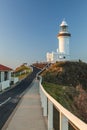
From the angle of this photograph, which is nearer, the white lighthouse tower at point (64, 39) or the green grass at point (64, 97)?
the green grass at point (64, 97)

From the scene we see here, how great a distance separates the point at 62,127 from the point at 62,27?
62642 mm

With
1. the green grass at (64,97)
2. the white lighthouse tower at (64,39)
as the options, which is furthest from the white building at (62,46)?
the green grass at (64,97)

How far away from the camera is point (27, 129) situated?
868cm

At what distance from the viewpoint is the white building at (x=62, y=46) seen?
64750mm

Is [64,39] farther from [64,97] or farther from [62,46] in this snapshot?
[64,97]

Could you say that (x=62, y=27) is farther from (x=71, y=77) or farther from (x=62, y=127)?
(x=62, y=127)

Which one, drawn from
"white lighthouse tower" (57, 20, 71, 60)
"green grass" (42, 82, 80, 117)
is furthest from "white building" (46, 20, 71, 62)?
"green grass" (42, 82, 80, 117)

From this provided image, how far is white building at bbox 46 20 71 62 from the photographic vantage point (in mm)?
64750

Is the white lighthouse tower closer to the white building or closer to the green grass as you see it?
the white building

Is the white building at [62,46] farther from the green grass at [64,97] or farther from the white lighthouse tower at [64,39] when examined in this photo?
the green grass at [64,97]

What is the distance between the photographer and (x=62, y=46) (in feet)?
218

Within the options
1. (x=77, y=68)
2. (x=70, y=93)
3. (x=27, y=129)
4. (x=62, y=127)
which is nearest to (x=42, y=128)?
(x=27, y=129)

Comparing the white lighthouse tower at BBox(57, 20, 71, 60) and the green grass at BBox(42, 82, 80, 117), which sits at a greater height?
the white lighthouse tower at BBox(57, 20, 71, 60)

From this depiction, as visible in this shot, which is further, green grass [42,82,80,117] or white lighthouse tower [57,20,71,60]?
white lighthouse tower [57,20,71,60]
